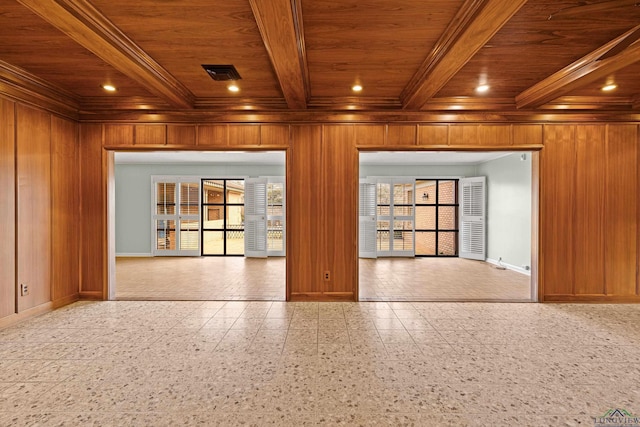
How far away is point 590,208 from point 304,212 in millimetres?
3899

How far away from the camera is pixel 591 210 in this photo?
4.27 metres

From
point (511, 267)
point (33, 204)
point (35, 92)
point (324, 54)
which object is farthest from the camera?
point (511, 267)

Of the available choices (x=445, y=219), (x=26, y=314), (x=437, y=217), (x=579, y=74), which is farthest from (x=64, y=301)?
(x=445, y=219)

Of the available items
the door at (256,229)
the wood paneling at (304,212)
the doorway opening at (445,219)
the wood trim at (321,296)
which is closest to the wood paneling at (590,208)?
the doorway opening at (445,219)

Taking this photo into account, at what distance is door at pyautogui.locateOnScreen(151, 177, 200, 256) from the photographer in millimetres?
8492

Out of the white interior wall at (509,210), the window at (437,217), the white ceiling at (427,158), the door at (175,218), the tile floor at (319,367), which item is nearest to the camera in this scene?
the tile floor at (319,367)

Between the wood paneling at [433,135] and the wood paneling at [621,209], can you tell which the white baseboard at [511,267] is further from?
the wood paneling at [433,135]

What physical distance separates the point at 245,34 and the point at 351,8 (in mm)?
924

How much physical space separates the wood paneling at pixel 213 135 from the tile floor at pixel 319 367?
2.26 meters

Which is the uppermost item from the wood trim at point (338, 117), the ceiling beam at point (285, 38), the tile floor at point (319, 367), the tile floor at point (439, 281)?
the ceiling beam at point (285, 38)

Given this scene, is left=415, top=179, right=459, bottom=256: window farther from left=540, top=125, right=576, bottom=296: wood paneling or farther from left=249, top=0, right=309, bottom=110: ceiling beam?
left=249, top=0, right=309, bottom=110: ceiling beam

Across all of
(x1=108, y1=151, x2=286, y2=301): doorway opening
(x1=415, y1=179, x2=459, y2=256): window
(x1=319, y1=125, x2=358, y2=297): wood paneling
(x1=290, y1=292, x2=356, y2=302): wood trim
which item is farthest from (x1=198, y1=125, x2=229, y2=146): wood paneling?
(x1=415, y1=179, x2=459, y2=256): window

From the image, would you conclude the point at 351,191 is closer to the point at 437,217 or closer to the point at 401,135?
the point at 401,135

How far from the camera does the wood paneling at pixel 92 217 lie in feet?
14.3
